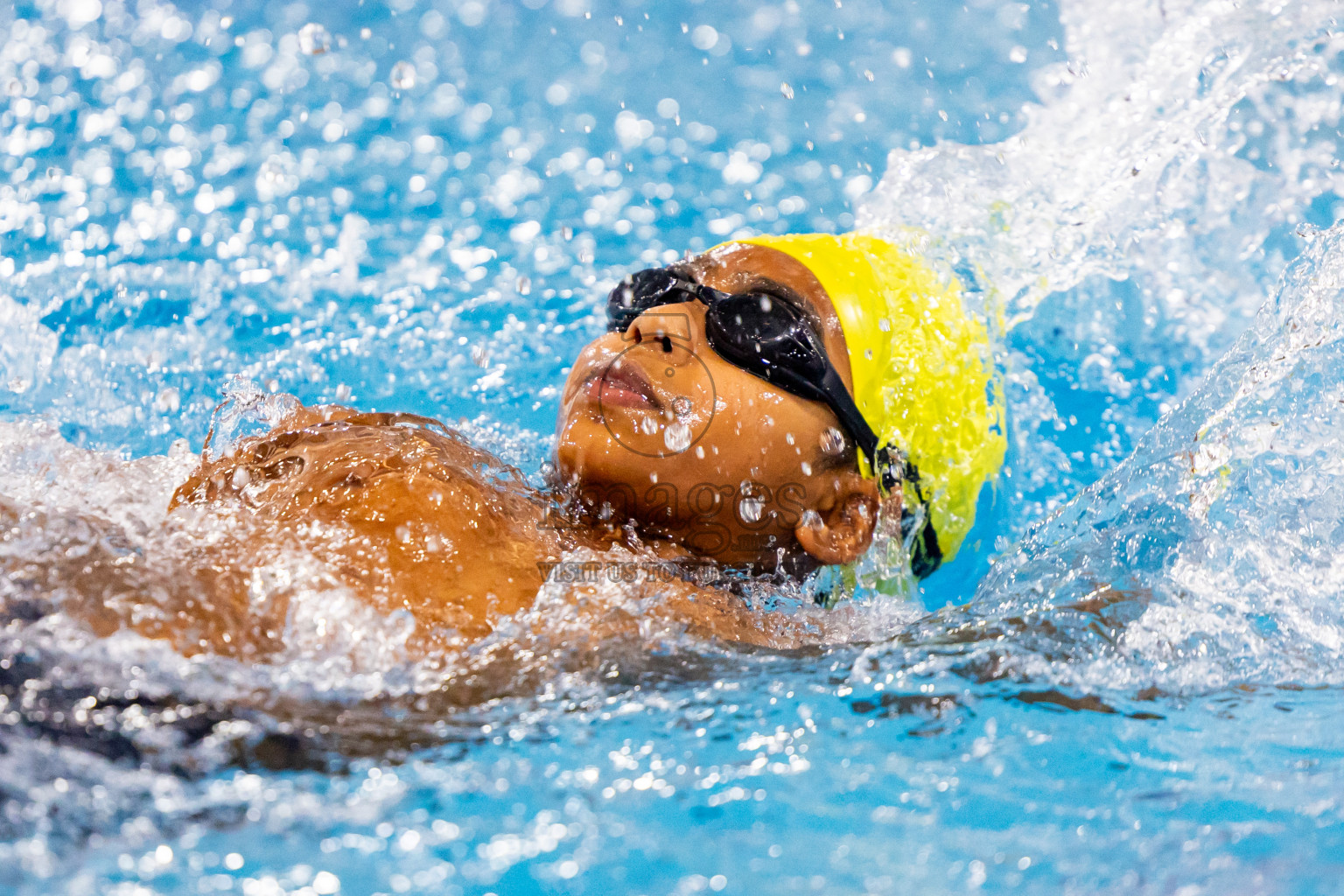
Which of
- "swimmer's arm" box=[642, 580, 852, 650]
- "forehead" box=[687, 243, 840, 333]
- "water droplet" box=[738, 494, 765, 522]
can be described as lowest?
"swimmer's arm" box=[642, 580, 852, 650]

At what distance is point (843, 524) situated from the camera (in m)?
2.67

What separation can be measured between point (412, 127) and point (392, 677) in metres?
4.17

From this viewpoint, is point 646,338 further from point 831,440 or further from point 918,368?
point 918,368

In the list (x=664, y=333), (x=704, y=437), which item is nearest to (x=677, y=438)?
(x=704, y=437)

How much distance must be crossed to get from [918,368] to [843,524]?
47cm

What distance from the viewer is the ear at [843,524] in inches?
104

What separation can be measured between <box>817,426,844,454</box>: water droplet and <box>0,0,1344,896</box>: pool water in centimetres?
47

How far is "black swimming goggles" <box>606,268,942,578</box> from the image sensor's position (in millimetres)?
2529

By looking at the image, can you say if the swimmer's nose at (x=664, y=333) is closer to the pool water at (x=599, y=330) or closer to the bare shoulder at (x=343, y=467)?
the bare shoulder at (x=343, y=467)

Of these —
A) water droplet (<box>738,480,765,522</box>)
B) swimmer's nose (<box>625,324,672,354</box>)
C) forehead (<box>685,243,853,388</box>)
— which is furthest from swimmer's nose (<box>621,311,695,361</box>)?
water droplet (<box>738,480,765,522</box>)

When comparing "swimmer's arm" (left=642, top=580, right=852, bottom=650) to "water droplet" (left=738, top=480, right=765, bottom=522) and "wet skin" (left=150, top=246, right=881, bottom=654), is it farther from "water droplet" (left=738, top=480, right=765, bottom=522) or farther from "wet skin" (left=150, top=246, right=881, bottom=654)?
"water droplet" (left=738, top=480, right=765, bottom=522)

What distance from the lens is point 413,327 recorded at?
4.34m

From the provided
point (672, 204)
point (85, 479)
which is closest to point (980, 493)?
point (85, 479)

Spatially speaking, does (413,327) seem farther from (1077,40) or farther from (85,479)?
(1077,40)
